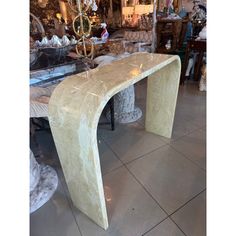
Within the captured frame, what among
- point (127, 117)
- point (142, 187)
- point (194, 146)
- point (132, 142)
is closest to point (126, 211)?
point (142, 187)

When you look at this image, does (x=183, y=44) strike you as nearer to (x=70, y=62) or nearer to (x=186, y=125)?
(x=186, y=125)

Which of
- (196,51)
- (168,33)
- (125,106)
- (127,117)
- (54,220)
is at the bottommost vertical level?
(54,220)

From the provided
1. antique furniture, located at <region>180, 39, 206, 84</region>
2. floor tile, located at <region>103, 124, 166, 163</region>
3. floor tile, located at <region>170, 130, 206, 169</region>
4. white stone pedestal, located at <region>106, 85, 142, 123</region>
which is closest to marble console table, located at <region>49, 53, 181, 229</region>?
floor tile, located at <region>103, 124, 166, 163</region>

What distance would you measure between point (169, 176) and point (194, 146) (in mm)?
556

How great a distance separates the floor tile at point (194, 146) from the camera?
1.96 metres

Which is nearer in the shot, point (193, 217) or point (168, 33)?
point (193, 217)

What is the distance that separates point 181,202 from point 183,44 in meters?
3.41

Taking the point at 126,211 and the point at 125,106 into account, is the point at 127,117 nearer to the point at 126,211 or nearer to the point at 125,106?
the point at 125,106

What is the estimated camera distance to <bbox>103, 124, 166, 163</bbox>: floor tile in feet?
6.77

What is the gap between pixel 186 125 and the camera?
8.34 feet

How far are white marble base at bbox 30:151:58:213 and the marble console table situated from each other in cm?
27

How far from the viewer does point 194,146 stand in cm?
214
